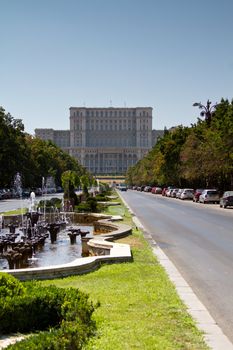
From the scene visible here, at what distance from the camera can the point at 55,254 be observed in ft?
58.1

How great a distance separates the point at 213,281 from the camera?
11219 millimetres

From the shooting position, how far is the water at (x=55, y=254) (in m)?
15.6

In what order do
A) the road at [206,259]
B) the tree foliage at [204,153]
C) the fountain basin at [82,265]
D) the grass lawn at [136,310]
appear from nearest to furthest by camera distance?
the grass lawn at [136,310]
the road at [206,259]
the fountain basin at [82,265]
the tree foliage at [204,153]

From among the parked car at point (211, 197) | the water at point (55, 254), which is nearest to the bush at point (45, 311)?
the water at point (55, 254)

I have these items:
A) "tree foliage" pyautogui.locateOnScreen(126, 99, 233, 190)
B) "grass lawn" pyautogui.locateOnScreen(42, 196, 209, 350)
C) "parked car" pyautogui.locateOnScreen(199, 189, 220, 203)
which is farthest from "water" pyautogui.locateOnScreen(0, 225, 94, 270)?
"parked car" pyautogui.locateOnScreen(199, 189, 220, 203)

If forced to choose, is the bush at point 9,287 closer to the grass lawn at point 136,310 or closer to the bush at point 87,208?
the grass lawn at point 136,310

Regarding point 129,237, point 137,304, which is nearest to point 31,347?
point 137,304

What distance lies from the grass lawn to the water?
3794 millimetres

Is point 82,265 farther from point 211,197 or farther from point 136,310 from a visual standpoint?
point 211,197

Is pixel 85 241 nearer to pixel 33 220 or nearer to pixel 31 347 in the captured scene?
pixel 33 220

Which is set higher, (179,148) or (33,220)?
(179,148)

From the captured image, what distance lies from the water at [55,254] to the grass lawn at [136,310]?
379cm

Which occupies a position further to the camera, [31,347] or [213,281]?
[213,281]

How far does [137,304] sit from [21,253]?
7083 millimetres
